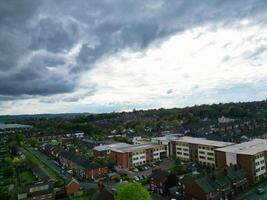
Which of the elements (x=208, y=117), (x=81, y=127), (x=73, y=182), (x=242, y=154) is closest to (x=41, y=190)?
(x=73, y=182)

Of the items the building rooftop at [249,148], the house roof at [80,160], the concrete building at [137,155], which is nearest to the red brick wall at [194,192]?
the building rooftop at [249,148]

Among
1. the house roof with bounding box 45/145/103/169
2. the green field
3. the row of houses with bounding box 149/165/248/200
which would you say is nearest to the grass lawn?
→ the green field

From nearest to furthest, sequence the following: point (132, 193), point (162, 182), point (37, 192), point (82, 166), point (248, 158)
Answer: point (132, 193)
point (37, 192)
point (162, 182)
point (248, 158)
point (82, 166)

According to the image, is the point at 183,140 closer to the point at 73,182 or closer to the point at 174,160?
the point at 174,160

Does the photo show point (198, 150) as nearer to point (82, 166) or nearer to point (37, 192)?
point (82, 166)

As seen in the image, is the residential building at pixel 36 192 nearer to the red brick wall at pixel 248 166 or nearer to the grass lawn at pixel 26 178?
the grass lawn at pixel 26 178

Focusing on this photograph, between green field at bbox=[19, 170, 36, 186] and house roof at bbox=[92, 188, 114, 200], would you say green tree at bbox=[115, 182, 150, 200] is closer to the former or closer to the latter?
house roof at bbox=[92, 188, 114, 200]

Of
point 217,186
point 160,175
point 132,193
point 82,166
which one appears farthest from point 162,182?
point 82,166
